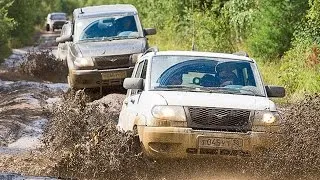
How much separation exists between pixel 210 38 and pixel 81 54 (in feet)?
30.3

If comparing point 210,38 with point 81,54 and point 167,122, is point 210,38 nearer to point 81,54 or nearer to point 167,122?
point 81,54

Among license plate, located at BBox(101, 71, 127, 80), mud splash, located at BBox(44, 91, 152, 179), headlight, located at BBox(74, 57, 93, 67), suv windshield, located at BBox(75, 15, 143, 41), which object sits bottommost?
license plate, located at BBox(101, 71, 127, 80)

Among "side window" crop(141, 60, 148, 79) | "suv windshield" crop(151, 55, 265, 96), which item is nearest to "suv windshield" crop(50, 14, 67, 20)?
"side window" crop(141, 60, 148, 79)

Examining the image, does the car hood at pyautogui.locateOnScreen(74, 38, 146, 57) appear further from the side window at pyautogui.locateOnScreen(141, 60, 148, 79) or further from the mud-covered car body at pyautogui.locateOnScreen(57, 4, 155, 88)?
the side window at pyautogui.locateOnScreen(141, 60, 148, 79)

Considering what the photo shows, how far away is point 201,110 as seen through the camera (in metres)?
7.36

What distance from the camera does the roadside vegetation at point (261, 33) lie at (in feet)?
55.1

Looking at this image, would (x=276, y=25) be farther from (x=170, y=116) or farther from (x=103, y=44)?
(x=170, y=116)

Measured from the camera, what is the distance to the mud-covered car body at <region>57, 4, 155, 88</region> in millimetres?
14305

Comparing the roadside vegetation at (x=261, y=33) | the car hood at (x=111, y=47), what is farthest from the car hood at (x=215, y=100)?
the car hood at (x=111, y=47)

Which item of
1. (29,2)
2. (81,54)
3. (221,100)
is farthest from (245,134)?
(29,2)

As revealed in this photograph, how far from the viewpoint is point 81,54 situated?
14477mm

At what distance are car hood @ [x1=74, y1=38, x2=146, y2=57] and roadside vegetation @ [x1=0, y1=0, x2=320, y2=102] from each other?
3.28 m

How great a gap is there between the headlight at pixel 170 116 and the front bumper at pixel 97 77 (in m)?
6.85

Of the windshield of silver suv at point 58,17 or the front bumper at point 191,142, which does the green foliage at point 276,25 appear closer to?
the front bumper at point 191,142
